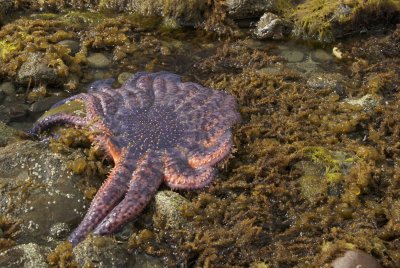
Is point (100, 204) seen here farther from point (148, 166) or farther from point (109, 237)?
point (148, 166)

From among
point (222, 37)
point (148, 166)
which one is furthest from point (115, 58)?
point (148, 166)

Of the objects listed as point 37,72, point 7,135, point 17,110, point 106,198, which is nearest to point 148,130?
point 106,198

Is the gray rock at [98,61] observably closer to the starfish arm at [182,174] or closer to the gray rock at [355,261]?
the starfish arm at [182,174]

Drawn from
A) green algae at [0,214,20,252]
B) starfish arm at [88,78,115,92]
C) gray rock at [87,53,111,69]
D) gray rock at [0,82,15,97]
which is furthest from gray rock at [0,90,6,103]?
green algae at [0,214,20,252]

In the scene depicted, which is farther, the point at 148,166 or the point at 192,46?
the point at 192,46

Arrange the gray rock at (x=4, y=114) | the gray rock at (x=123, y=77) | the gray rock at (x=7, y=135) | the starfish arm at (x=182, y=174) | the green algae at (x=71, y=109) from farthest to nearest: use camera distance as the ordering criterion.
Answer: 1. the gray rock at (x=123, y=77)
2. the gray rock at (x=4, y=114)
3. the green algae at (x=71, y=109)
4. the gray rock at (x=7, y=135)
5. the starfish arm at (x=182, y=174)

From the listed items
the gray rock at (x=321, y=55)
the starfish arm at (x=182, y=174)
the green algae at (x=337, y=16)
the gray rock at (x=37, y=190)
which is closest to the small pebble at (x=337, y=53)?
the gray rock at (x=321, y=55)

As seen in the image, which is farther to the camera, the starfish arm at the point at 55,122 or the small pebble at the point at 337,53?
the small pebble at the point at 337,53
